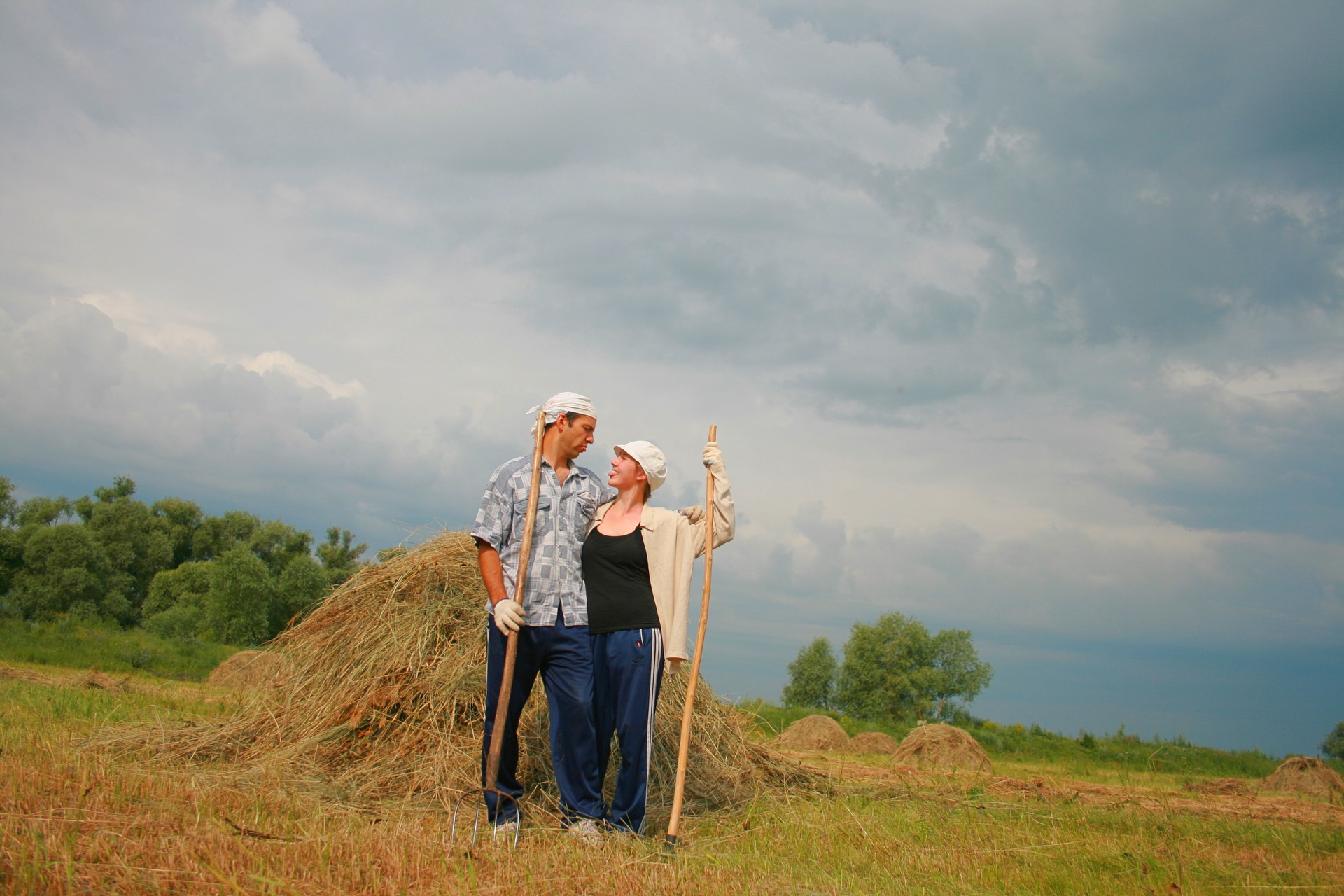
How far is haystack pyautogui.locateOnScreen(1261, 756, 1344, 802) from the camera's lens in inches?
424

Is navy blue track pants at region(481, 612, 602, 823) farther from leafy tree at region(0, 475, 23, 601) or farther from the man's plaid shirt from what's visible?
leafy tree at region(0, 475, 23, 601)

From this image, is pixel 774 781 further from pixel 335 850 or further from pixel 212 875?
pixel 212 875

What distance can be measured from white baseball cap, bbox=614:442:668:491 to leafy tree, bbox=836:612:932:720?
88.3 ft

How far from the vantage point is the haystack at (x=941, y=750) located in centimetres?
1072

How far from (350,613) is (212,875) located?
A: 3.40 m

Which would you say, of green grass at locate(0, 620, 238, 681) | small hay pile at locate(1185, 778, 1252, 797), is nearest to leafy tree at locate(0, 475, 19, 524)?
green grass at locate(0, 620, 238, 681)

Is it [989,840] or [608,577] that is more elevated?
[608,577]

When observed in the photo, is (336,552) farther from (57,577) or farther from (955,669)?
(955,669)

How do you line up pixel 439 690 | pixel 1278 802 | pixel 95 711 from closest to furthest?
1. pixel 439 690
2. pixel 95 711
3. pixel 1278 802

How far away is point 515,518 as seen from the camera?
4.06 m

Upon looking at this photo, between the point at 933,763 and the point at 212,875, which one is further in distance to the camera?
the point at 933,763

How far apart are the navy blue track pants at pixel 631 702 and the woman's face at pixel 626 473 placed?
2.36 ft

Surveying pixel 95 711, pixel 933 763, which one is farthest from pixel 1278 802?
pixel 95 711

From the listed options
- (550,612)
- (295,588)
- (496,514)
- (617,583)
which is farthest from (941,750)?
(295,588)
